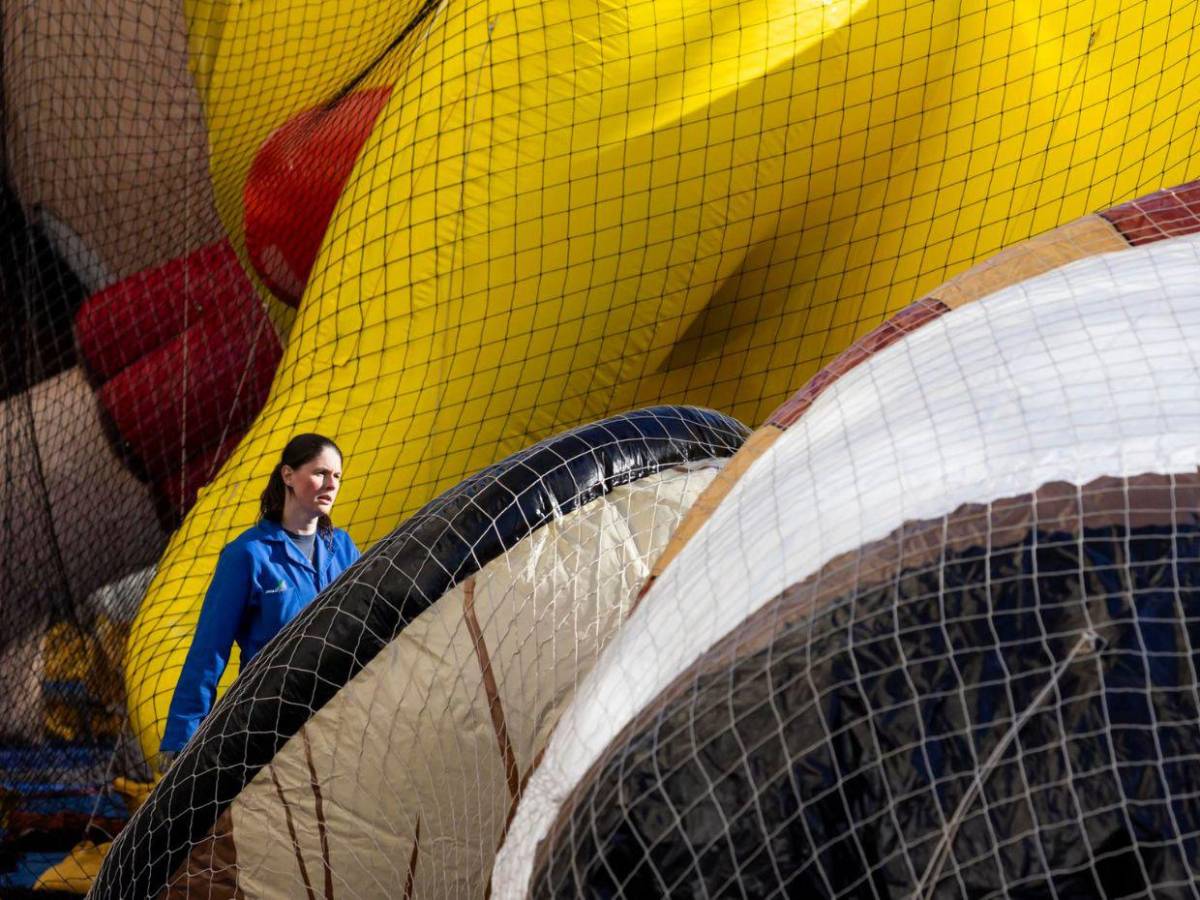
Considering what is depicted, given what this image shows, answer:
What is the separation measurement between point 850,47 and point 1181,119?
480 mm

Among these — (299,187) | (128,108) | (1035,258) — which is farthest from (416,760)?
(128,108)

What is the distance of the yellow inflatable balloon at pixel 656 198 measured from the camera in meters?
2.16

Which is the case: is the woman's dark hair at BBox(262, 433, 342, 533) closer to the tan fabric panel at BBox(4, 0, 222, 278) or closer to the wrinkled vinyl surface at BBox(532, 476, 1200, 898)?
the wrinkled vinyl surface at BBox(532, 476, 1200, 898)

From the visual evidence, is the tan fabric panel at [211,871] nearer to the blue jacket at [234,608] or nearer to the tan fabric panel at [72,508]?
the blue jacket at [234,608]

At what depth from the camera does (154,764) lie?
6.65ft

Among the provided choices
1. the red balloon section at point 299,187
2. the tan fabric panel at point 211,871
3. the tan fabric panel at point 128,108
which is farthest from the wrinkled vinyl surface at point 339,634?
the tan fabric panel at point 128,108

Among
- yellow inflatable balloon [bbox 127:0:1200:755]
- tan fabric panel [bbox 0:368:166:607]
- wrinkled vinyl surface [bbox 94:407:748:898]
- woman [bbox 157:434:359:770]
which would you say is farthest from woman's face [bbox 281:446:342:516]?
tan fabric panel [bbox 0:368:166:607]

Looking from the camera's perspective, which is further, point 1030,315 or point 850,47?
point 850,47

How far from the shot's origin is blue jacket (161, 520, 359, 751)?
6.08ft

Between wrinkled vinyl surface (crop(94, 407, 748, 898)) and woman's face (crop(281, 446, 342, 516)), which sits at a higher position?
wrinkled vinyl surface (crop(94, 407, 748, 898))

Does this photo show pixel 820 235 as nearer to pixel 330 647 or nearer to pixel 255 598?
pixel 255 598

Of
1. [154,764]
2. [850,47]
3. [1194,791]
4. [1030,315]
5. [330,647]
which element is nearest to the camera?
[1194,791]

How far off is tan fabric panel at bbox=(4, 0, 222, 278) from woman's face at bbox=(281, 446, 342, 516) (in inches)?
53.4

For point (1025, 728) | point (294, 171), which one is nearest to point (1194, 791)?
point (1025, 728)
